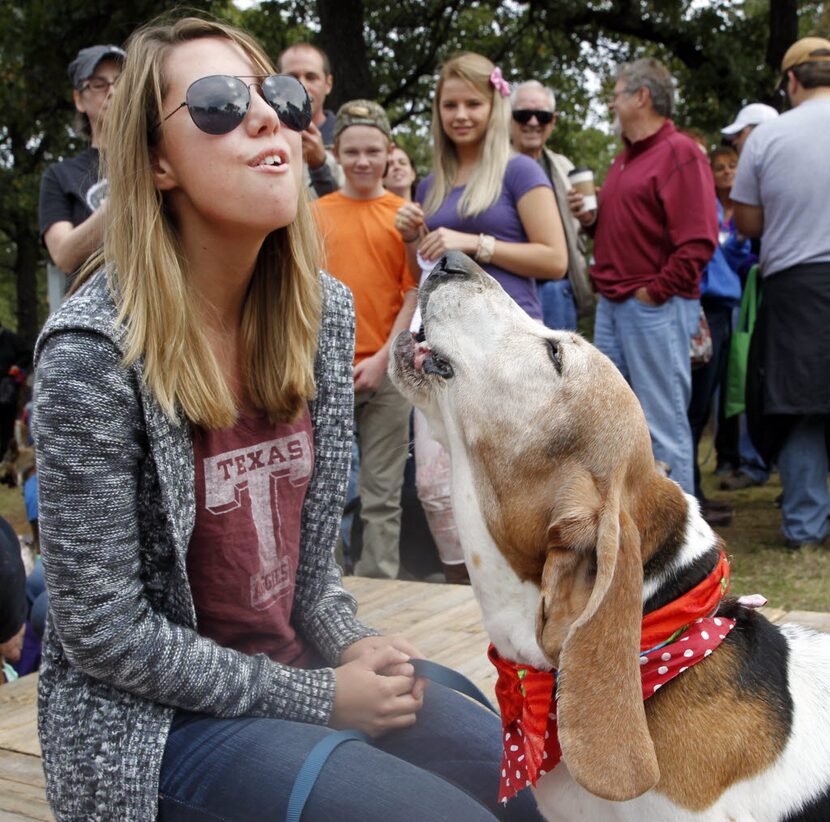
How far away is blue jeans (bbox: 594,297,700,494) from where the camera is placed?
607 centimetres

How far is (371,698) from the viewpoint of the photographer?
237cm

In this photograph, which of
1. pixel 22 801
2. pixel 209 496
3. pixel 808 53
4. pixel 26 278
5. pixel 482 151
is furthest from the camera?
pixel 26 278

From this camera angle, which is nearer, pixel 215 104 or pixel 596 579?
pixel 596 579

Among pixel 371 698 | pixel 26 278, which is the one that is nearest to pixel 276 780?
pixel 371 698

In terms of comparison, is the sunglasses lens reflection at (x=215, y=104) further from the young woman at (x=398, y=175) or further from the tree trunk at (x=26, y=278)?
the tree trunk at (x=26, y=278)

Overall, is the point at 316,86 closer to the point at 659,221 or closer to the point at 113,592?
the point at 659,221

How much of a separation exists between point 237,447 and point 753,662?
127 cm

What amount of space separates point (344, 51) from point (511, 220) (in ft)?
22.0

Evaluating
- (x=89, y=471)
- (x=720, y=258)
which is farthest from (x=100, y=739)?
(x=720, y=258)

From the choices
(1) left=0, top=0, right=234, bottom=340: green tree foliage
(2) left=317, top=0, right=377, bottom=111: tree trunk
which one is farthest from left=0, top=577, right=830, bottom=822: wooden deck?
(1) left=0, top=0, right=234, bottom=340: green tree foliage

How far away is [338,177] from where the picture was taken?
20.0ft

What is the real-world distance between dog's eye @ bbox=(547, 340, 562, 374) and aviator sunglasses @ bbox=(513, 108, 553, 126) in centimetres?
446

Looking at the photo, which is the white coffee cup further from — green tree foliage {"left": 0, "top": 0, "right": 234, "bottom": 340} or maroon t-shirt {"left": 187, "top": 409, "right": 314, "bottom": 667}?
green tree foliage {"left": 0, "top": 0, "right": 234, "bottom": 340}

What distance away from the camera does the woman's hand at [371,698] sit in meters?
2.38
